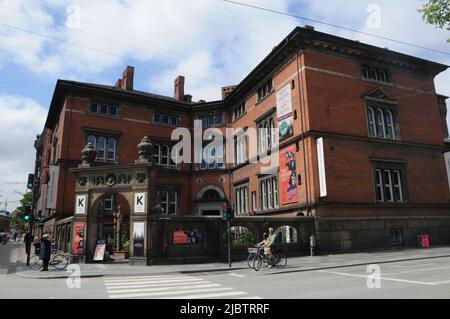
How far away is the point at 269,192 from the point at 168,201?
11548 millimetres

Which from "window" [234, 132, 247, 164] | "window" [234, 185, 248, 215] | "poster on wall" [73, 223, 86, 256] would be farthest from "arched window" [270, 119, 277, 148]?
"poster on wall" [73, 223, 86, 256]

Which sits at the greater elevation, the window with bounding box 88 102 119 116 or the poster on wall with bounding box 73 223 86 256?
the window with bounding box 88 102 119 116

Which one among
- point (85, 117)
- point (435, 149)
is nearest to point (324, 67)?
point (435, 149)

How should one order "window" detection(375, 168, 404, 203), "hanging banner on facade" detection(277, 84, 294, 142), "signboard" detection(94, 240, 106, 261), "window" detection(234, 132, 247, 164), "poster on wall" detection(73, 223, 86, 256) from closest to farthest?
"signboard" detection(94, 240, 106, 261) → "poster on wall" detection(73, 223, 86, 256) → "window" detection(375, 168, 404, 203) → "hanging banner on facade" detection(277, 84, 294, 142) → "window" detection(234, 132, 247, 164)

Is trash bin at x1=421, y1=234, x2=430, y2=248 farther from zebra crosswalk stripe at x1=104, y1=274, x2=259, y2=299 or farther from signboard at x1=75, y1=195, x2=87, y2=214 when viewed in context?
signboard at x1=75, y1=195, x2=87, y2=214

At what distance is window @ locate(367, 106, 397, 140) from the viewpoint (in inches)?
1042

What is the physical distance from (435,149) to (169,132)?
24065 mm

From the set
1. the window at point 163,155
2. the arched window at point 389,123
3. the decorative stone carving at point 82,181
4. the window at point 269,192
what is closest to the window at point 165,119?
the window at point 163,155

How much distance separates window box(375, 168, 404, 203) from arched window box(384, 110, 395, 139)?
2803mm

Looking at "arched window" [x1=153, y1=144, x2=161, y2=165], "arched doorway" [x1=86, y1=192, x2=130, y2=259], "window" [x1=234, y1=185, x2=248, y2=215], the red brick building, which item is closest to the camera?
"arched doorway" [x1=86, y1=192, x2=130, y2=259]

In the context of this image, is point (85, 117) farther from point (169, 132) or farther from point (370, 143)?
point (370, 143)

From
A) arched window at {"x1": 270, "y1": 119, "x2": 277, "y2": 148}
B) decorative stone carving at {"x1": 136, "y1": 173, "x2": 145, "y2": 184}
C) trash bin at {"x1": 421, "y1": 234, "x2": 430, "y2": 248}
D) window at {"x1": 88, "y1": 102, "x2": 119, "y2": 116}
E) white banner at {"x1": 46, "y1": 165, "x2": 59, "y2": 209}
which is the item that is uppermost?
window at {"x1": 88, "y1": 102, "x2": 119, "y2": 116}

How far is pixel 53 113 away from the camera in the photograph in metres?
37.7

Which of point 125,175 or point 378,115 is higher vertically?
point 378,115
